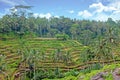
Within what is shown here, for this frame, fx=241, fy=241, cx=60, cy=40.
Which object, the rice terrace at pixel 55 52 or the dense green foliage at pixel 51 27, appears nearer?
the rice terrace at pixel 55 52

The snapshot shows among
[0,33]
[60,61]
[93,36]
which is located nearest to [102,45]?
[60,61]

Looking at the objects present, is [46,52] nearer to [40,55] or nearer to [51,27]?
[40,55]

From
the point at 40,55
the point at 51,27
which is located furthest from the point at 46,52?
the point at 51,27

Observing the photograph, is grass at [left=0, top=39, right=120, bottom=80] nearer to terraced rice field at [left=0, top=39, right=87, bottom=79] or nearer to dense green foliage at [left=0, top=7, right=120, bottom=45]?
terraced rice field at [left=0, top=39, right=87, bottom=79]

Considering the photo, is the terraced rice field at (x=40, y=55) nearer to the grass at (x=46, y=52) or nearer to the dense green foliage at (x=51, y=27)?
A: the grass at (x=46, y=52)

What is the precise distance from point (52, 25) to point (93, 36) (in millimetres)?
30190

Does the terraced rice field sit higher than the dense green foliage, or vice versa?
the dense green foliage

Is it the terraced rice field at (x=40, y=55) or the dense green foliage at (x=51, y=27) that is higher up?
the dense green foliage at (x=51, y=27)

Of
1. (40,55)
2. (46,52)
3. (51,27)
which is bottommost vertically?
(40,55)

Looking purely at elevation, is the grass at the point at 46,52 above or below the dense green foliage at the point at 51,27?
below

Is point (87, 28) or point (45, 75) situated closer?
point (45, 75)

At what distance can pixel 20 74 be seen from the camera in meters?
69.2

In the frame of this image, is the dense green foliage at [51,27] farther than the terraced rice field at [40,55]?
Yes

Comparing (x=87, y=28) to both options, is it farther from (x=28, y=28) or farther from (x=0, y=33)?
(x=0, y=33)
